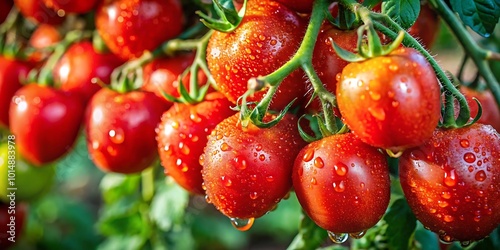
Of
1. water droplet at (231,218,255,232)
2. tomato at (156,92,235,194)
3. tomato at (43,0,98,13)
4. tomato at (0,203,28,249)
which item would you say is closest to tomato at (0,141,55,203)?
tomato at (0,203,28,249)

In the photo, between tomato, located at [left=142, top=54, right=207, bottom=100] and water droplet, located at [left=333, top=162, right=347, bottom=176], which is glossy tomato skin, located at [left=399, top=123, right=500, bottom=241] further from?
tomato, located at [left=142, top=54, right=207, bottom=100]

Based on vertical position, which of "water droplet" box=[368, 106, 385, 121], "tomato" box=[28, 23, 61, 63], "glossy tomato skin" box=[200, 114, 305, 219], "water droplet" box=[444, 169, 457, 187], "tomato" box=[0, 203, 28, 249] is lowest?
"tomato" box=[0, 203, 28, 249]

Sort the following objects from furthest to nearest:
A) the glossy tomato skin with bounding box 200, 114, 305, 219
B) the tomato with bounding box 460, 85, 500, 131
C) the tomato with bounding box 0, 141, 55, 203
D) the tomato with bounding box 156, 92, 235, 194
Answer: the tomato with bounding box 0, 141, 55, 203
the tomato with bounding box 460, 85, 500, 131
the tomato with bounding box 156, 92, 235, 194
the glossy tomato skin with bounding box 200, 114, 305, 219

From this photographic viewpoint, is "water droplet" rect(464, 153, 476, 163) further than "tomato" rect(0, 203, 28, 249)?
No

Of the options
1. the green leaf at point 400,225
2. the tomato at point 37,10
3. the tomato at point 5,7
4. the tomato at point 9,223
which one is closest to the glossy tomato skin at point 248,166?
the green leaf at point 400,225

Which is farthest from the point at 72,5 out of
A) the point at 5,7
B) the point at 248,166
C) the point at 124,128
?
the point at 248,166

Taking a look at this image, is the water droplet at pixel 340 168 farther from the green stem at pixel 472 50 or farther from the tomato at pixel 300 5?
the green stem at pixel 472 50
